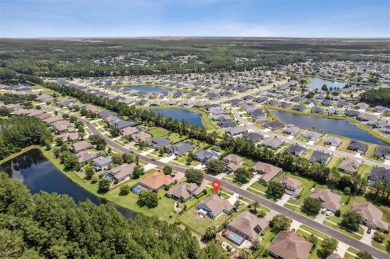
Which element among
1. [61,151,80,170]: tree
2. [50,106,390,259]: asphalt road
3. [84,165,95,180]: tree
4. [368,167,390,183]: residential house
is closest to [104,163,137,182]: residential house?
[84,165,95,180]: tree

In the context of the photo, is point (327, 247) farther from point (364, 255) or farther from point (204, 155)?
point (204, 155)

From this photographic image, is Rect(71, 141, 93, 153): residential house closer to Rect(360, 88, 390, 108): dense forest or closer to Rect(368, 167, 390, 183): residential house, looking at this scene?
Rect(368, 167, 390, 183): residential house

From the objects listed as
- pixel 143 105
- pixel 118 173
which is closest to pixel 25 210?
pixel 118 173

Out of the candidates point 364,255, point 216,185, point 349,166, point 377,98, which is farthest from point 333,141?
point 377,98

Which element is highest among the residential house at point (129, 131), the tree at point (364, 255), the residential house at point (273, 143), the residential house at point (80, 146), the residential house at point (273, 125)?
the residential house at point (273, 125)

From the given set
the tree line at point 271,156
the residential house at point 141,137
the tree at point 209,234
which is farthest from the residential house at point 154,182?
the residential house at point 141,137

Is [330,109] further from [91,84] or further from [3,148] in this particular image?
[91,84]

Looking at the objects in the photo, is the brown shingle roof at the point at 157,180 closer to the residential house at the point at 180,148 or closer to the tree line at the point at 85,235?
the residential house at the point at 180,148
